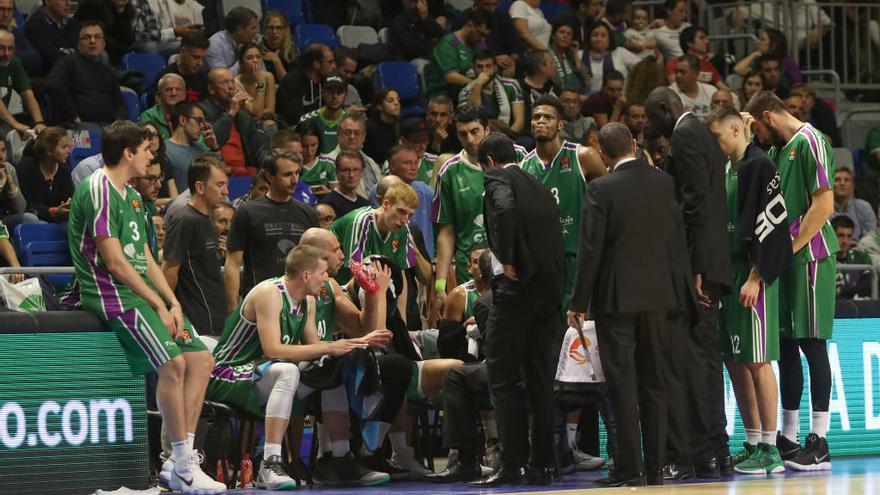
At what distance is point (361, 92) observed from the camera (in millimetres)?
15414

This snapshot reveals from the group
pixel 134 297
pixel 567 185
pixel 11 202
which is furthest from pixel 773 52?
pixel 134 297

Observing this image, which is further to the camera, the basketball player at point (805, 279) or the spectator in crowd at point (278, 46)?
the spectator in crowd at point (278, 46)

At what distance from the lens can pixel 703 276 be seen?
8.44m

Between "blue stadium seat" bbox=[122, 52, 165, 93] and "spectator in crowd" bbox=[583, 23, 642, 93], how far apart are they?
4938 millimetres

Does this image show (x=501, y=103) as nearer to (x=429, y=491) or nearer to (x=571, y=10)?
(x=571, y=10)

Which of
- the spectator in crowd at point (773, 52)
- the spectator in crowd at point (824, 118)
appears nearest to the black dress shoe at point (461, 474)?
the spectator in crowd at point (824, 118)

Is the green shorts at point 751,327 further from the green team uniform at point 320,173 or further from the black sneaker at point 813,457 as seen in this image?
the green team uniform at point 320,173

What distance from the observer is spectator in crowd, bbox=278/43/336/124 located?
1432 centimetres

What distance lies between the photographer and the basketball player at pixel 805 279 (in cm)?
906

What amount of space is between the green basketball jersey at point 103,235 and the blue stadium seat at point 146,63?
20.4 feet

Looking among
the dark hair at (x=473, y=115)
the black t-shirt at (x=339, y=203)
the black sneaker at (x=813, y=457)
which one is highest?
the dark hair at (x=473, y=115)

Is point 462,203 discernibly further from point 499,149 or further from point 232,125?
point 232,125

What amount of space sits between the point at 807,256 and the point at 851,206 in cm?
687

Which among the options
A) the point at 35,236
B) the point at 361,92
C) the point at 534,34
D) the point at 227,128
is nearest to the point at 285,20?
the point at 361,92
